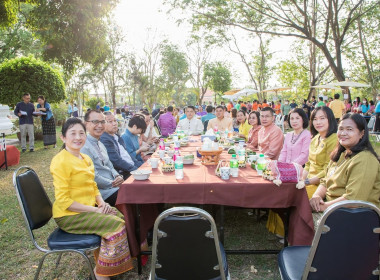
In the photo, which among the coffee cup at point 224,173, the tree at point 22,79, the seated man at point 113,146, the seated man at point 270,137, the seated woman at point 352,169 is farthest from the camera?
the tree at point 22,79

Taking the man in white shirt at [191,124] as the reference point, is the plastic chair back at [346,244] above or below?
below

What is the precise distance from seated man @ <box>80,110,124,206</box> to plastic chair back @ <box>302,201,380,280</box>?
223 centimetres

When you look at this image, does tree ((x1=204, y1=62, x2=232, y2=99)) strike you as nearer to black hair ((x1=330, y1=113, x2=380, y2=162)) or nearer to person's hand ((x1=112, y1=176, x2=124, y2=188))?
person's hand ((x1=112, y1=176, x2=124, y2=188))

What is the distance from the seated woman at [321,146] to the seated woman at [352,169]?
1.58 ft

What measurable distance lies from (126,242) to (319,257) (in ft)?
5.21

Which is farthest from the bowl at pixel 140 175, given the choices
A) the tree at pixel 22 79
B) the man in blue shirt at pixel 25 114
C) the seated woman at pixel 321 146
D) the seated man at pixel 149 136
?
the tree at pixel 22 79

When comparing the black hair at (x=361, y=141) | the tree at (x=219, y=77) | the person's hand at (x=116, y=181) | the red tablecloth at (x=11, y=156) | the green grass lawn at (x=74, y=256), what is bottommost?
the green grass lawn at (x=74, y=256)

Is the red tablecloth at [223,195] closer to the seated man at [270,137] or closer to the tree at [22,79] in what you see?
the seated man at [270,137]

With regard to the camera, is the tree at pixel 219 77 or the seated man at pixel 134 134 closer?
the seated man at pixel 134 134

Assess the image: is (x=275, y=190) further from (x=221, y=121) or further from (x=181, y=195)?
(x=221, y=121)

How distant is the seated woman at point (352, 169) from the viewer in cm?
217

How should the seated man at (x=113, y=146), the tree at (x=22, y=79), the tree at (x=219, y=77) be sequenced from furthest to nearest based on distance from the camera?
1. the tree at (x=219, y=77)
2. the tree at (x=22, y=79)
3. the seated man at (x=113, y=146)

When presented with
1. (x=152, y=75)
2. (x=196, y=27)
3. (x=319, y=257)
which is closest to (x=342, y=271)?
(x=319, y=257)

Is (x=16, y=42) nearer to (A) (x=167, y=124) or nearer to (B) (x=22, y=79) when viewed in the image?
(B) (x=22, y=79)
